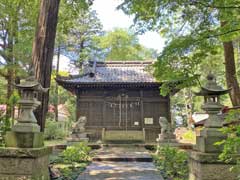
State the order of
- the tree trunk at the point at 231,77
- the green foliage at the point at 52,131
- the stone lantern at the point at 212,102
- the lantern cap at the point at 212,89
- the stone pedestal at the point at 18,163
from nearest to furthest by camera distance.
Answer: the stone pedestal at the point at 18,163 < the stone lantern at the point at 212,102 < the lantern cap at the point at 212,89 < the tree trunk at the point at 231,77 < the green foliage at the point at 52,131

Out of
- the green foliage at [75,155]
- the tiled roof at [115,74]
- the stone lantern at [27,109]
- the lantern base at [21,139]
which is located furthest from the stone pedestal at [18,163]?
the tiled roof at [115,74]

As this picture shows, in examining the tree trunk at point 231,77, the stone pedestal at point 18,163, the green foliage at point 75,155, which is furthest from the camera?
the green foliage at point 75,155

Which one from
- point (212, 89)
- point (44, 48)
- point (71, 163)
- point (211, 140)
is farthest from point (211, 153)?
point (71, 163)

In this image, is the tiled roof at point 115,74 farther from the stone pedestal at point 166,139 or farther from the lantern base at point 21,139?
the lantern base at point 21,139

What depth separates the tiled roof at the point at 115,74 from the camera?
618 inches

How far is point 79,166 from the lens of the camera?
771cm

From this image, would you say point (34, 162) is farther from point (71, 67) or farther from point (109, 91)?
point (71, 67)

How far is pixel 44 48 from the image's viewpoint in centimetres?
568

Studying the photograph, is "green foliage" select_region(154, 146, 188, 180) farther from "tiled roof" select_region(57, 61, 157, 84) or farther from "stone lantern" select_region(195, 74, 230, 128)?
"tiled roof" select_region(57, 61, 157, 84)

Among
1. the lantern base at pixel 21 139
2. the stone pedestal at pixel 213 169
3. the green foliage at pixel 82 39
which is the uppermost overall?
the green foliage at pixel 82 39

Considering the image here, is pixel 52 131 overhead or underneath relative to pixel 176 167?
overhead

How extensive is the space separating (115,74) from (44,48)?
11.7m

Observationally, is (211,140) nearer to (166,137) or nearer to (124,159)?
(124,159)

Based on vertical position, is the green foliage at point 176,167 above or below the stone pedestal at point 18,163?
below
